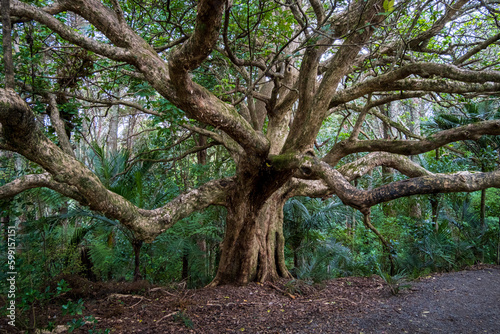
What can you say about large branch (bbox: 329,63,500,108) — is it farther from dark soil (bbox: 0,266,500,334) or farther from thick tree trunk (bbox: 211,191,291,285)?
dark soil (bbox: 0,266,500,334)

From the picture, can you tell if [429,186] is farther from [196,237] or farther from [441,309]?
[196,237]

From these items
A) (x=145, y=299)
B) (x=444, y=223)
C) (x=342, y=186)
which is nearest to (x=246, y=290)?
(x=145, y=299)

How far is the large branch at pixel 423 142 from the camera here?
3.98 metres

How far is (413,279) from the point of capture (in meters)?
5.16

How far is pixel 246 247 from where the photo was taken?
5.16 metres

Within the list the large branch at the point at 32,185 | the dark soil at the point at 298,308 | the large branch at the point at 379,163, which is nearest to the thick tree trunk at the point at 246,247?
the dark soil at the point at 298,308

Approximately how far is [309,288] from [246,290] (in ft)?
3.25

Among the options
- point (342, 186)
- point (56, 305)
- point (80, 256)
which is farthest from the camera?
point (80, 256)

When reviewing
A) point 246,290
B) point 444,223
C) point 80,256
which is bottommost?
point 246,290

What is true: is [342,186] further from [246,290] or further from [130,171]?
[130,171]

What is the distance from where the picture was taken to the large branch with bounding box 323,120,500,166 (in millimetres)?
3984

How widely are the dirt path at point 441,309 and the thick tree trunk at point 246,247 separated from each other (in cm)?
198

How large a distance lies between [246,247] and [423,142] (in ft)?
10.3

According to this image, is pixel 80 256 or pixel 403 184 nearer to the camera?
pixel 403 184
